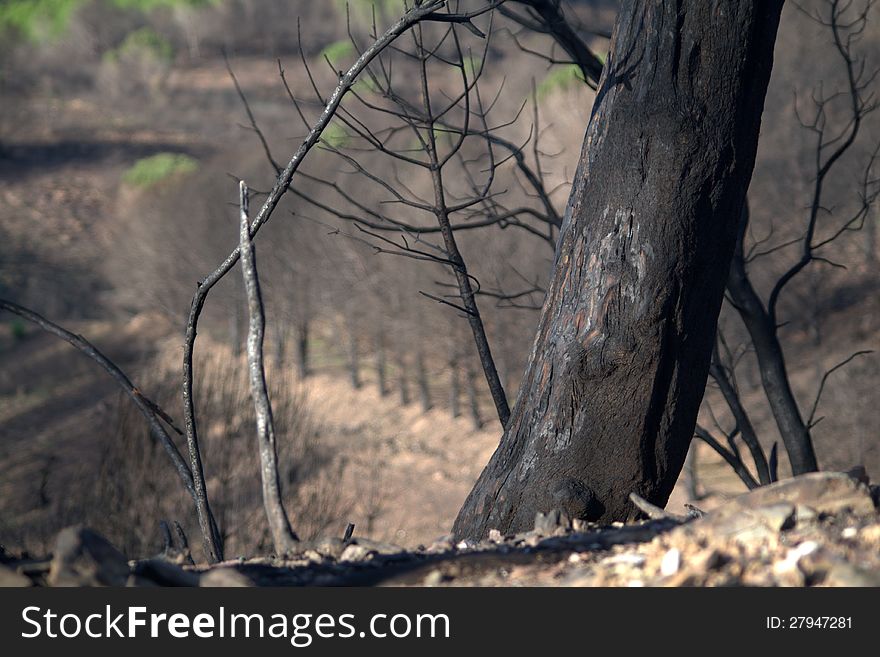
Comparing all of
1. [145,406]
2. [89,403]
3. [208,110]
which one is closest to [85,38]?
[208,110]

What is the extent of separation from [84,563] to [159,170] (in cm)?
3421

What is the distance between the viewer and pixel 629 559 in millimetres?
1869

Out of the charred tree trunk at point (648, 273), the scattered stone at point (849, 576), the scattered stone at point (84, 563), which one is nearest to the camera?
the scattered stone at point (849, 576)

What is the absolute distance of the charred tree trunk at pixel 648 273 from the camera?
8.13 feet

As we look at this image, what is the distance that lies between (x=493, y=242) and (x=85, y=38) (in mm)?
42705

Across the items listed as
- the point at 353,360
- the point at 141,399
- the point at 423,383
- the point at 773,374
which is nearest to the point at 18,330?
the point at 353,360

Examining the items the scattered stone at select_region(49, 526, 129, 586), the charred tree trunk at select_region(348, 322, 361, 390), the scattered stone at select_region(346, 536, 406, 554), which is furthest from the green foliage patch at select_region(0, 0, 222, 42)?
the scattered stone at select_region(49, 526, 129, 586)

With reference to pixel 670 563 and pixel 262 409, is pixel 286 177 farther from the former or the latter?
pixel 670 563

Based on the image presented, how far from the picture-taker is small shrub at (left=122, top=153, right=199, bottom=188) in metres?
33.4

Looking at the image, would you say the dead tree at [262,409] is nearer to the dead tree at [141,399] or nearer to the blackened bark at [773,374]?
the dead tree at [141,399]

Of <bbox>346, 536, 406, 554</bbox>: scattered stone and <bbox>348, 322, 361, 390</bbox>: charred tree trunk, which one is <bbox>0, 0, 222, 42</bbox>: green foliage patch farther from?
<bbox>346, 536, 406, 554</bbox>: scattered stone

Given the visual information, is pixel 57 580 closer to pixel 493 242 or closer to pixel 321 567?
pixel 321 567

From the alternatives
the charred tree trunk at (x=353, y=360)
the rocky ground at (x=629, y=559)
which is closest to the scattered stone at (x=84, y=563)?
the rocky ground at (x=629, y=559)

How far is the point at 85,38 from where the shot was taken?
54.8 metres
